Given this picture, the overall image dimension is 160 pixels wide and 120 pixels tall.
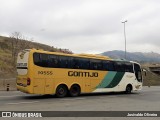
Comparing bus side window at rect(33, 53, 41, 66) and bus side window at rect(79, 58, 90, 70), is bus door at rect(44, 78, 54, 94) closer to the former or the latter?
bus side window at rect(33, 53, 41, 66)

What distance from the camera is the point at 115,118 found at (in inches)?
475

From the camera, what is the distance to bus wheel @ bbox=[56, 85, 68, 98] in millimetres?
21856

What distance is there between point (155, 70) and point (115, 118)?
87041 millimetres

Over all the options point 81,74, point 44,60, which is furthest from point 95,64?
point 44,60

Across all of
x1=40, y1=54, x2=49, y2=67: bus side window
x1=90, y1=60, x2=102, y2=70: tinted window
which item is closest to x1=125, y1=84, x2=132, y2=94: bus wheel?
x1=90, y1=60, x2=102, y2=70: tinted window

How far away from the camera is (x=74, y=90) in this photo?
76.0ft

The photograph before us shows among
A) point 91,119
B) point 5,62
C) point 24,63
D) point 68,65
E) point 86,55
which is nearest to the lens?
point 91,119

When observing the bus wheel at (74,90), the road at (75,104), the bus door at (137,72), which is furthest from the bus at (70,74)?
the road at (75,104)

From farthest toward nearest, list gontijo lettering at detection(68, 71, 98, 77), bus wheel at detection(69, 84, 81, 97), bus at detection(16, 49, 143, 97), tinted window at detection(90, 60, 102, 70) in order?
tinted window at detection(90, 60, 102, 70) → gontijo lettering at detection(68, 71, 98, 77) → bus wheel at detection(69, 84, 81, 97) → bus at detection(16, 49, 143, 97)

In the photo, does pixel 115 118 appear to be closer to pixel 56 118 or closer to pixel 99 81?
pixel 56 118

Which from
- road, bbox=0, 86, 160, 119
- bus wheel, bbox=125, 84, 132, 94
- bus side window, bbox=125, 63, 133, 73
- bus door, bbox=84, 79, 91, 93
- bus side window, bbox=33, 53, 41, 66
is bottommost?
road, bbox=0, 86, 160, 119

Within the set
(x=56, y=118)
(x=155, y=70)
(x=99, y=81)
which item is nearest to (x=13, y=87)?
(x=99, y=81)

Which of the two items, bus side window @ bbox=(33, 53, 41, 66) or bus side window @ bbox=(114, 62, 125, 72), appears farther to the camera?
bus side window @ bbox=(114, 62, 125, 72)

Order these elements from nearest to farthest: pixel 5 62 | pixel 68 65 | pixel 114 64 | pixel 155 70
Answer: pixel 68 65, pixel 114 64, pixel 5 62, pixel 155 70
